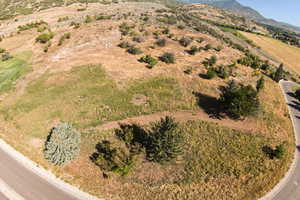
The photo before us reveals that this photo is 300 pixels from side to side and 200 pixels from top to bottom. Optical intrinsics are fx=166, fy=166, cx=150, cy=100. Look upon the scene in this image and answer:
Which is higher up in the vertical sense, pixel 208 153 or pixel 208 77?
pixel 208 77

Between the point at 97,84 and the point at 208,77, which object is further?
the point at 208,77

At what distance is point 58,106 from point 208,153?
70.3 feet

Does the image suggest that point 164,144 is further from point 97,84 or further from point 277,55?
point 277,55

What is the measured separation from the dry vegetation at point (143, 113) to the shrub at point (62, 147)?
35.5 inches

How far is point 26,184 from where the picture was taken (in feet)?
50.5

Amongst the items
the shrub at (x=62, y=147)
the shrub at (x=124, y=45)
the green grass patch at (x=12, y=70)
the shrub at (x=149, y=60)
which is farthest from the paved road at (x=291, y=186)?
the green grass patch at (x=12, y=70)

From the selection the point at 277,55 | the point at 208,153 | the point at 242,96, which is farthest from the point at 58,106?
the point at 277,55

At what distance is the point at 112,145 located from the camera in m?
19.5

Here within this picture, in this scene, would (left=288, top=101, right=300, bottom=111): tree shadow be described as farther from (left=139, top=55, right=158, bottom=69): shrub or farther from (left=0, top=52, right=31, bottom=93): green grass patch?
(left=0, top=52, right=31, bottom=93): green grass patch

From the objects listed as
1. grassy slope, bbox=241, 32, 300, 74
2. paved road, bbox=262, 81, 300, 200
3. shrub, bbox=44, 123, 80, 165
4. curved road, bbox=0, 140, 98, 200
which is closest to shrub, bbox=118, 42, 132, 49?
shrub, bbox=44, 123, 80, 165

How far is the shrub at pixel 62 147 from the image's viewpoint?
1716 centimetres

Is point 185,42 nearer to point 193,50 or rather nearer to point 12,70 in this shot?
point 193,50

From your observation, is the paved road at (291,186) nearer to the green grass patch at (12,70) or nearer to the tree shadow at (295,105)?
the tree shadow at (295,105)

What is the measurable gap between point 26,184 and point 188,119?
19206 mm
